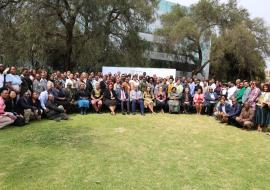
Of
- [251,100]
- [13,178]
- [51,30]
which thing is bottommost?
[13,178]

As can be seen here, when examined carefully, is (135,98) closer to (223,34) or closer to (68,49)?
(68,49)

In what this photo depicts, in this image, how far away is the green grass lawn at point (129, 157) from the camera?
656 centimetres

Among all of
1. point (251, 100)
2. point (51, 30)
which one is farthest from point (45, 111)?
point (51, 30)

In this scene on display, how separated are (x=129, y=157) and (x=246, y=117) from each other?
6195 millimetres

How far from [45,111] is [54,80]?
85.0 inches

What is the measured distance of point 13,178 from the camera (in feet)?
21.3

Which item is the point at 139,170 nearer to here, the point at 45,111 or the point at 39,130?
the point at 39,130

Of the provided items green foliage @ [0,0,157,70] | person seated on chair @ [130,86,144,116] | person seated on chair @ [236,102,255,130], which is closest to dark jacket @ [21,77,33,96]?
person seated on chair @ [130,86,144,116]

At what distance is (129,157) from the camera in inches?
315

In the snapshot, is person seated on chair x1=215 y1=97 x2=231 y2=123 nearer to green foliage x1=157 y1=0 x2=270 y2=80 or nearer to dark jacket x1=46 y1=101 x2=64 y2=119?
dark jacket x1=46 y1=101 x2=64 y2=119

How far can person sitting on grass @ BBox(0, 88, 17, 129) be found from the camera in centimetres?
1049

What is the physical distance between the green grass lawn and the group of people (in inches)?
32.9

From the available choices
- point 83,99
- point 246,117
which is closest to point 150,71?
point 83,99

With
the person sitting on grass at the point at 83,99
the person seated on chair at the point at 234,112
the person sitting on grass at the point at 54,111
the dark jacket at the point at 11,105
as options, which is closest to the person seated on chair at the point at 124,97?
the person sitting on grass at the point at 83,99
